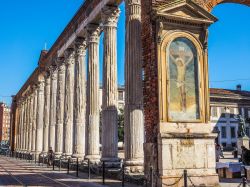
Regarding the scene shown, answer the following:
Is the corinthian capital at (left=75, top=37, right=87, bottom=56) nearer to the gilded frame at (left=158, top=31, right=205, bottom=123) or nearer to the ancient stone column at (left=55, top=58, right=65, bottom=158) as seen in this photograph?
the ancient stone column at (left=55, top=58, right=65, bottom=158)

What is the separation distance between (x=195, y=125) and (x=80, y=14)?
14.1m

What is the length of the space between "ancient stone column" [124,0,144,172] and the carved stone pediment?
98.1 inches

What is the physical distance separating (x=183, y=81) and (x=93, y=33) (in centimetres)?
1058

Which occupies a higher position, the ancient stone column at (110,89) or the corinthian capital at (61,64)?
the corinthian capital at (61,64)

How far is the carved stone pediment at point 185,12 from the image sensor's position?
12.0 metres

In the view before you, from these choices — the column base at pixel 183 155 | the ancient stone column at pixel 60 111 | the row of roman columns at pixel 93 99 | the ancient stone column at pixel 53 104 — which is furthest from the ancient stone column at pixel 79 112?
the column base at pixel 183 155

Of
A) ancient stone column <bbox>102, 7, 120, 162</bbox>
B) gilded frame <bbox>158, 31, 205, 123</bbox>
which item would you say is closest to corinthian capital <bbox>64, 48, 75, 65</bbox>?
ancient stone column <bbox>102, 7, 120, 162</bbox>

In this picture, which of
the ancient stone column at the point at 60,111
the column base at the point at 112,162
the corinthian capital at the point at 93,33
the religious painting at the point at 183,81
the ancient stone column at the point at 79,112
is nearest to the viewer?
the religious painting at the point at 183,81

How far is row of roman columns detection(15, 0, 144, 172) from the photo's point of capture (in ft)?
47.0

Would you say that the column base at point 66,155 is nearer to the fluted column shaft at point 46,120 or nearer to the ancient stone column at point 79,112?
the ancient stone column at point 79,112

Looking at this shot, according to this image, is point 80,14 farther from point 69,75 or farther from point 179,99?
point 179,99

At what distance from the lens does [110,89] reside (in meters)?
17.5

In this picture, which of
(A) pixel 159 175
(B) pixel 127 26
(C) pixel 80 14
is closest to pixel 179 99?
(A) pixel 159 175

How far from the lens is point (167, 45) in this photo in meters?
12.0
